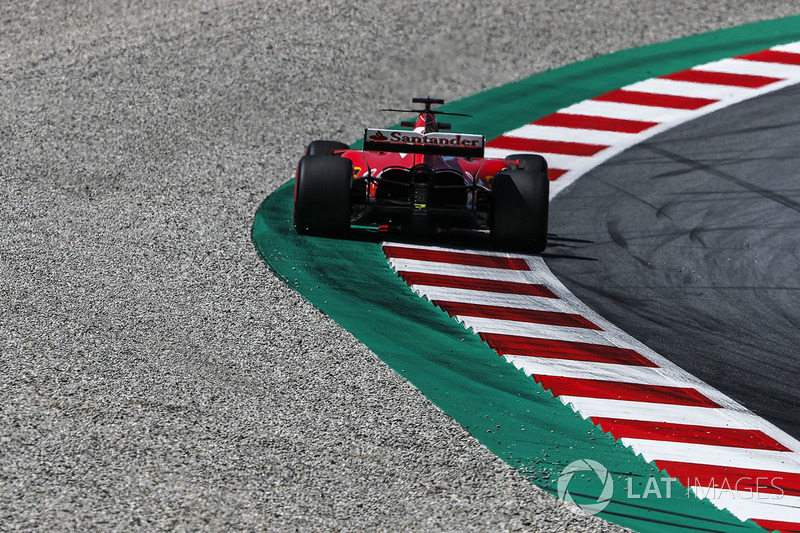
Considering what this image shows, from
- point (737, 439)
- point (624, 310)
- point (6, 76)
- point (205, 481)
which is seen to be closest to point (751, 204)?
point (624, 310)

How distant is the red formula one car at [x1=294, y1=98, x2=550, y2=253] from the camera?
→ 11391mm

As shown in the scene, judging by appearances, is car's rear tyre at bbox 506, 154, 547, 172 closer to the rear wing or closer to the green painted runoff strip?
the rear wing

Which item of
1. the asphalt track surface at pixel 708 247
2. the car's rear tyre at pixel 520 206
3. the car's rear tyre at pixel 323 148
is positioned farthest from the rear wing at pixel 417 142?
the asphalt track surface at pixel 708 247

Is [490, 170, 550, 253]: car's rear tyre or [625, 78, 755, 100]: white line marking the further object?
[625, 78, 755, 100]: white line marking

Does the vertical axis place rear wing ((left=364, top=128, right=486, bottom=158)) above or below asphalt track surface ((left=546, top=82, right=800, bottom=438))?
above

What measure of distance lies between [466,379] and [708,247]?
4.96m

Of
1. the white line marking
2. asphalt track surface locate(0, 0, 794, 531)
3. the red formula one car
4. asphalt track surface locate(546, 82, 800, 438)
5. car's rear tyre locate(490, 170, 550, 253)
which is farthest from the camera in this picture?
the white line marking

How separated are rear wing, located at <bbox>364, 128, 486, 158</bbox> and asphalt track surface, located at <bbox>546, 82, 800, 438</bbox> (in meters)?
1.66

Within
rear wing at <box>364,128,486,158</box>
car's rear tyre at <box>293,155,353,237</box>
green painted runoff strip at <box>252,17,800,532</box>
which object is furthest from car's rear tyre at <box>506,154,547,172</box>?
car's rear tyre at <box>293,155,353,237</box>

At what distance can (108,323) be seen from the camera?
9.05m

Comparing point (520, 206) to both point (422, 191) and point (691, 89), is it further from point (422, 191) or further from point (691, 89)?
point (691, 89)

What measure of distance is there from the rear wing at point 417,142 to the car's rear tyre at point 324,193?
0.37 metres

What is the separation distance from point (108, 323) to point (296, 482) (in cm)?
302

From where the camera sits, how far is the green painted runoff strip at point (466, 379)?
703 centimetres
